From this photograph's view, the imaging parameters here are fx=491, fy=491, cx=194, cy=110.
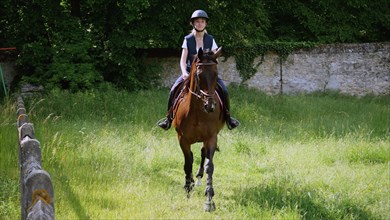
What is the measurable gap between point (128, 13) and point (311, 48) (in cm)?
855

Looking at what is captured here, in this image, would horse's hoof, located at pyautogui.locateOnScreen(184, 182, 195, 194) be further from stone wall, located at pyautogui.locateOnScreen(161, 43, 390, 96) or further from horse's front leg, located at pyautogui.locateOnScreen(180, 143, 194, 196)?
stone wall, located at pyautogui.locateOnScreen(161, 43, 390, 96)

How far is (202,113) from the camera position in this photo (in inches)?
294

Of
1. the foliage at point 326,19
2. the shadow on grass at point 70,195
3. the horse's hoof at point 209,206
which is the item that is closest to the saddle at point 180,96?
the horse's hoof at point 209,206

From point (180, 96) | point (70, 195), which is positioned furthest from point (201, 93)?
point (70, 195)

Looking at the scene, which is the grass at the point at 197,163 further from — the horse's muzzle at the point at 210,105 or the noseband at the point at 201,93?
the noseband at the point at 201,93

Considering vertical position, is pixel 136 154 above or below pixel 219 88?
below

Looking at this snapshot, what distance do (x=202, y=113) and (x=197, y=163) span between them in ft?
9.98

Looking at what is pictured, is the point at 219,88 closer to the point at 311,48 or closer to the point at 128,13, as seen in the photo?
the point at 128,13

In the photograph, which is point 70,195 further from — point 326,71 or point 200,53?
point 326,71

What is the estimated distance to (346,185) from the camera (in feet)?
27.6

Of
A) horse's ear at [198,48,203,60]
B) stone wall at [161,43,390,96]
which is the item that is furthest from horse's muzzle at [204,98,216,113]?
stone wall at [161,43,390,96]

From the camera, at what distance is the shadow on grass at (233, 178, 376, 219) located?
686 centimetres

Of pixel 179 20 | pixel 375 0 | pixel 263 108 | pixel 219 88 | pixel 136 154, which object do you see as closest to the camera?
pixel 219 88

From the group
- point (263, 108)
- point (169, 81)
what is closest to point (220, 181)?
point (263, 108)
